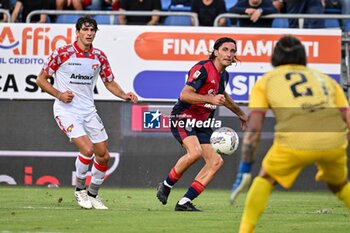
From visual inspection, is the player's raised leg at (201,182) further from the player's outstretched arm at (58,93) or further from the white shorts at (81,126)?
the player's outstretched arm at (58,93)

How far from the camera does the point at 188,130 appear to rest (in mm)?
14023

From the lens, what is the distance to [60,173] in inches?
768

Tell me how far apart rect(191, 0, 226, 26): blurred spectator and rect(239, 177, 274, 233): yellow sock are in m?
10.5

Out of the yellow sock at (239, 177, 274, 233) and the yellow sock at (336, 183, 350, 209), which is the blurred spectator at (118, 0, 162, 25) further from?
the yellow sock at (239, 177, 274, 233)

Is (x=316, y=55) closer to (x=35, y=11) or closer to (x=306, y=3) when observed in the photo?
(x=306, y=3)

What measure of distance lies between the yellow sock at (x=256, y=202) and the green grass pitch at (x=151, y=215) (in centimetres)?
185

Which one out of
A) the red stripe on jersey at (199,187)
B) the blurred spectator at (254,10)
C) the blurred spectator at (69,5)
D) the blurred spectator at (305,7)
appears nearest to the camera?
the red stripe on jersey at (199,187)

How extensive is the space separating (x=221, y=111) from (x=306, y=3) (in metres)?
2.79

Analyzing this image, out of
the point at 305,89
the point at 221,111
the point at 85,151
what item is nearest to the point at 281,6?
the point at 221,111

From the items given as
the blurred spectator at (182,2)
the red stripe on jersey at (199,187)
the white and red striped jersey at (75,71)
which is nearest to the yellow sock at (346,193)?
the red stripe on jersey at (199,187)

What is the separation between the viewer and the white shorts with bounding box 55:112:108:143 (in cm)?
1412

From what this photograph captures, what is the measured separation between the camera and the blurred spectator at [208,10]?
19750 millimetres

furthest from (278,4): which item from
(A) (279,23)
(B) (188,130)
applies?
(B) (188,130)

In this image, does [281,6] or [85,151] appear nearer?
[85,151]
